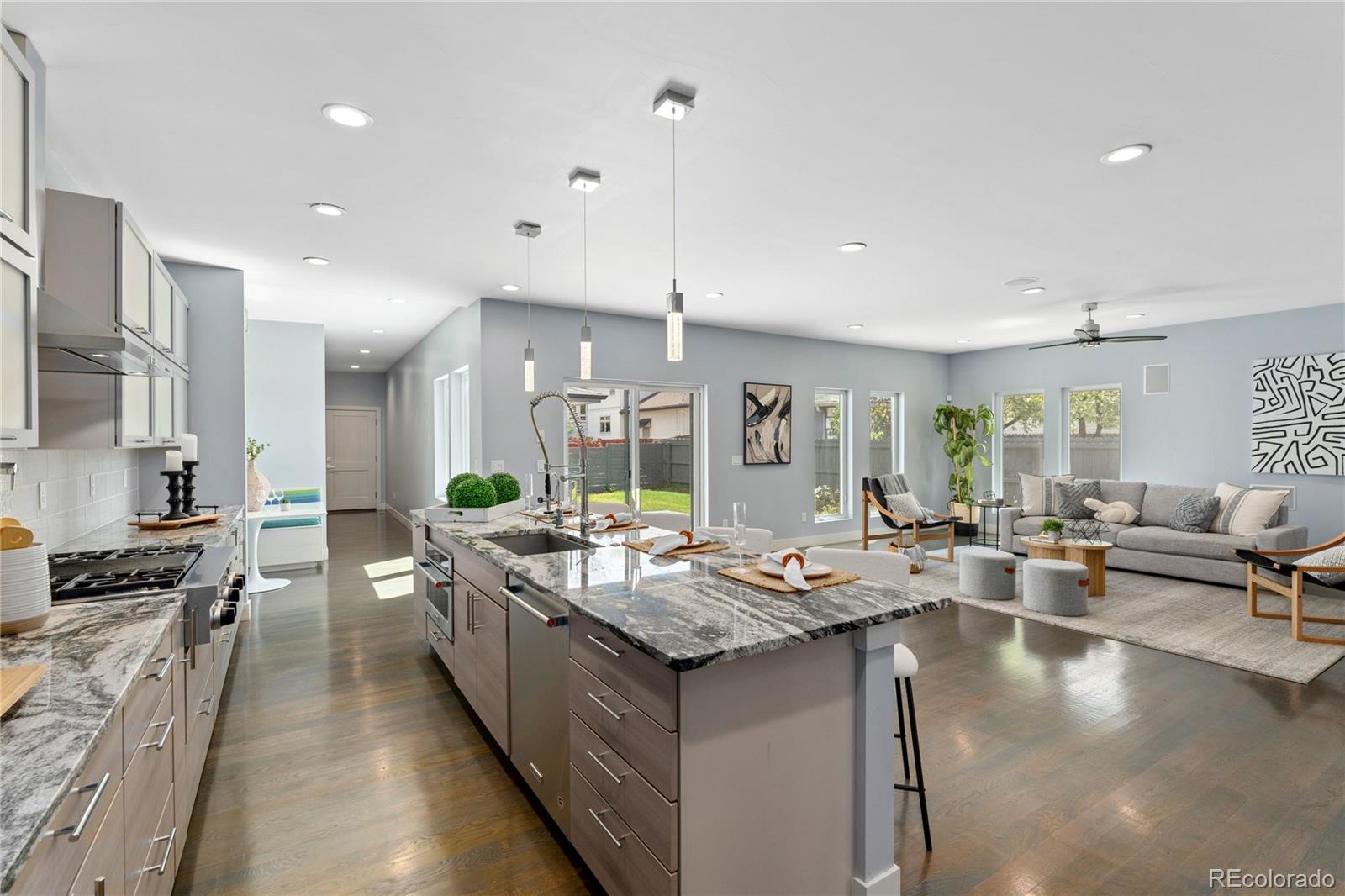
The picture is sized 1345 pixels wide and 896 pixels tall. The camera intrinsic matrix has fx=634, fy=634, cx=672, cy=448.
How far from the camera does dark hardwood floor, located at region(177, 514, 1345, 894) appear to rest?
6.63ft

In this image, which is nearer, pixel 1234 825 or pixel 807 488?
pixel 1234 825

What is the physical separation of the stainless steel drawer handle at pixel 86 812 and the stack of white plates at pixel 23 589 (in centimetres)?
65

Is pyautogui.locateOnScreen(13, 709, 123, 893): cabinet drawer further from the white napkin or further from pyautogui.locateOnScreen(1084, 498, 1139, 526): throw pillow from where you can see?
pyautogui.locateOnScreen(1084, 498, 1139, 526): throw pillow

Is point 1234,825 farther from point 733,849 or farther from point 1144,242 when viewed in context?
point 1144,242

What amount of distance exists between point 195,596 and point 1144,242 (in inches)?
Answer: 210

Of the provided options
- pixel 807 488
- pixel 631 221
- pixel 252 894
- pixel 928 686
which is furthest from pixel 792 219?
pixel 807 488

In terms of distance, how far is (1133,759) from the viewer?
2.66m

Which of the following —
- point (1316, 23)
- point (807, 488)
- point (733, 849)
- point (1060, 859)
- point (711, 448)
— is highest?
point (1316, 23)

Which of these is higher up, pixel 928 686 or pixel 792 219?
pixel 792 219

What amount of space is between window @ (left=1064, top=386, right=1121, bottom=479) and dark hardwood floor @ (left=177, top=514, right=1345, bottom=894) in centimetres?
437

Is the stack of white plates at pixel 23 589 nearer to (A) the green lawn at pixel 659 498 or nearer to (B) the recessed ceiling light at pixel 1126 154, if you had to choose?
(B) the recessed ceiling light at pixel 1126 154

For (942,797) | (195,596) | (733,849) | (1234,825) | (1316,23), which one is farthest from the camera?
(942,797)

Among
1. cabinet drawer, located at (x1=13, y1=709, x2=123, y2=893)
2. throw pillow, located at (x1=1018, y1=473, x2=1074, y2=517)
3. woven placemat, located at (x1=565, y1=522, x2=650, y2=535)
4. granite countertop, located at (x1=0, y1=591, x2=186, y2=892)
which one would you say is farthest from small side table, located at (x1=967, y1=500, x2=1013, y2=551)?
cabinet drawer, located at (x1=13, y1=709, x2=123, y2=893)

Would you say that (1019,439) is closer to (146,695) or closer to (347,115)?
(347,115)
